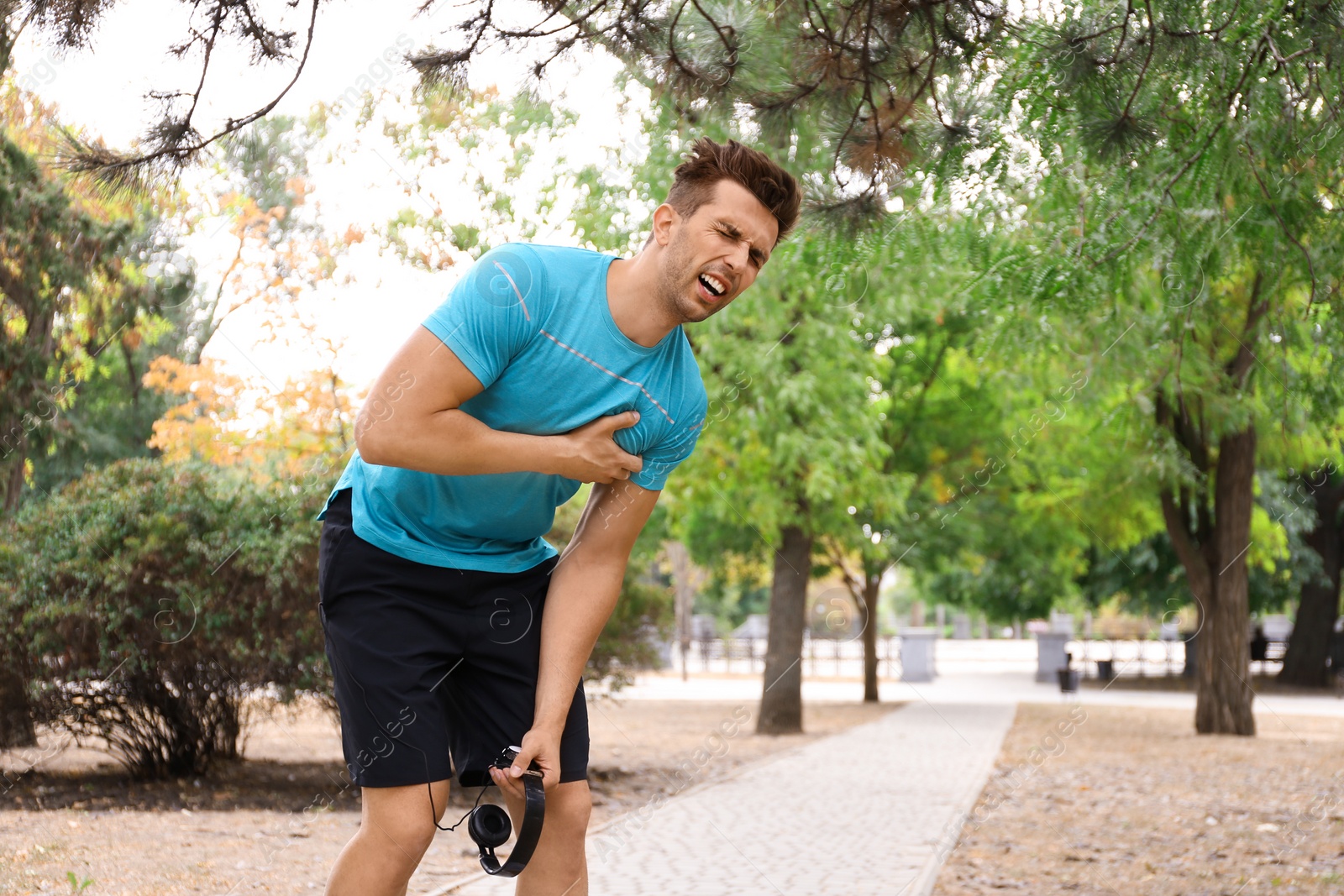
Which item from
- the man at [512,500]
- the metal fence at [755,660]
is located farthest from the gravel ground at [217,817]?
the metal fence at [755,660]

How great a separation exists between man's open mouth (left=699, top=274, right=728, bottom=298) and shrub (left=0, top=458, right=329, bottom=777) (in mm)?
5270

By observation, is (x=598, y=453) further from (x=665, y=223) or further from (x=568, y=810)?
(x=568, y=810)

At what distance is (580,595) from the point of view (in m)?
2.60

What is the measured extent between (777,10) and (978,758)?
9.45m

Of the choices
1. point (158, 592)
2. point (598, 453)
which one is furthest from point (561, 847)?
point (158, 592)

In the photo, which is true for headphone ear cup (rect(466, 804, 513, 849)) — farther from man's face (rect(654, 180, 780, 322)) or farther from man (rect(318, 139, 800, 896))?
man's face (rect(654, 180, 780, 322))

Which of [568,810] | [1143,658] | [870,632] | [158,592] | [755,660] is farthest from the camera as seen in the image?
[755,660]

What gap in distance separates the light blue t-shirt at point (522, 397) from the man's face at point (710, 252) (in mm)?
144

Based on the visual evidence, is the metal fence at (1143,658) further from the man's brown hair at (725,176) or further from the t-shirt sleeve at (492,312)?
the t-shirt sleeve at (492,312)

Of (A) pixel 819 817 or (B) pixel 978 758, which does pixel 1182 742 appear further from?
(A) pixel 819 817

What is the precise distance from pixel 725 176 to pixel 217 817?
19.6 ft

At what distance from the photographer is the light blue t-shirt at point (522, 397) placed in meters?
2.34

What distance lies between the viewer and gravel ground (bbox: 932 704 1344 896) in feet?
19.1

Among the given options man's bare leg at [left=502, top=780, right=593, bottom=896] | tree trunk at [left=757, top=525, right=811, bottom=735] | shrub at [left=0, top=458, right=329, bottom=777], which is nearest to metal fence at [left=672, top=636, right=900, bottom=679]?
tree trunk at [left=757, top=525, right=811, bottom=735]
